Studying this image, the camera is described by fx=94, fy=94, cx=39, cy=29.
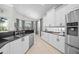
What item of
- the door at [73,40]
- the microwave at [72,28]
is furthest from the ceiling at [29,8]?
the door at [73,40]

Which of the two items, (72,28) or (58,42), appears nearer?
(72,28)

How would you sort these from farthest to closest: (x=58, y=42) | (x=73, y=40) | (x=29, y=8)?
1. (x=58, y=42)
2. (x=29, y=8)
3. (x=73, y=40)

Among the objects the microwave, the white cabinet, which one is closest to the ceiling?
the microwave

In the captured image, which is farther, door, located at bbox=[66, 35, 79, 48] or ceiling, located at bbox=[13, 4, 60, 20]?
door, located at bbox=[66, 35, 79, 48]

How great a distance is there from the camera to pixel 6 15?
2367mm

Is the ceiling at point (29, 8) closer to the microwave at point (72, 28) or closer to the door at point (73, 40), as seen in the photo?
the microwave at point (72, 28)

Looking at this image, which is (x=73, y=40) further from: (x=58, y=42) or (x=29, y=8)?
(x=29, y=8)

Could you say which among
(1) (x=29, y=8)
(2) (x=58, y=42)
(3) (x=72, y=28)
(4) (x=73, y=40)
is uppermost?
(1) (x=29, y=8)

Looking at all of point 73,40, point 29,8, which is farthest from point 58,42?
point 29,8

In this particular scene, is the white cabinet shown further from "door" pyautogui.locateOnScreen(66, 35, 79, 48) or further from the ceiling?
the ceiling

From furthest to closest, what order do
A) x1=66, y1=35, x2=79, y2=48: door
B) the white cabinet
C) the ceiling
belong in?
the white cabinet < x1=66, y1=35, x2=79, y2=48: door < the ceiling
